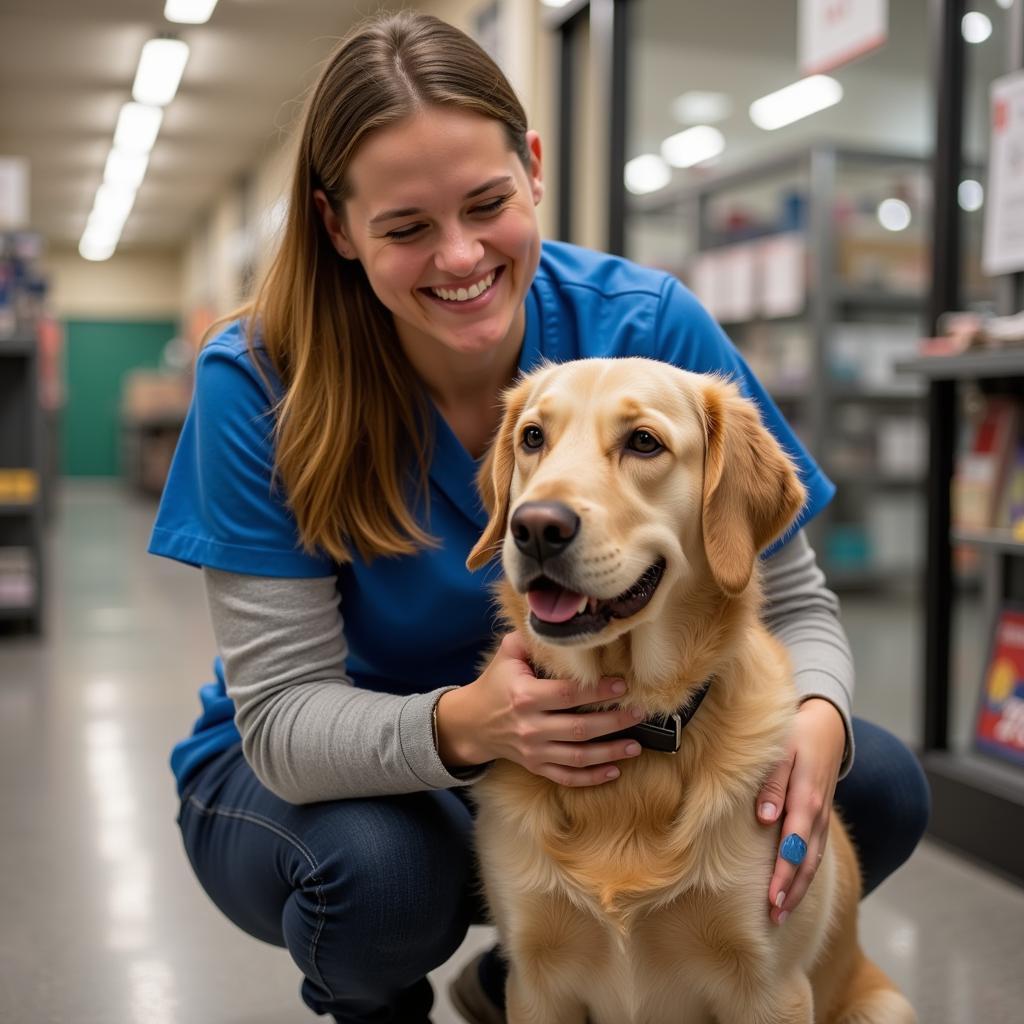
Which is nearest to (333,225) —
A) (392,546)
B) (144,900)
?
(392,546)

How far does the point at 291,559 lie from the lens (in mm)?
1426

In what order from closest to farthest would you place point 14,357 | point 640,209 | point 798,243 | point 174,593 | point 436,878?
point 436,878 → point 14,357 → point 798,243 → point 174,593 → point 640,209

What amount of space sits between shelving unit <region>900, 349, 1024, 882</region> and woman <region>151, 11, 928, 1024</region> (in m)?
0.95

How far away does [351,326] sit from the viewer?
1513mm

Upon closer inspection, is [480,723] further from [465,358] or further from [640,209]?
[640,209]

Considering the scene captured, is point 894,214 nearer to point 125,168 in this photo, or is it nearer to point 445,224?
point 445,224

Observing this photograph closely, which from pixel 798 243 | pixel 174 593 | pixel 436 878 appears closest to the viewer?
pixel 436 878

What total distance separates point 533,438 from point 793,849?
52 cm

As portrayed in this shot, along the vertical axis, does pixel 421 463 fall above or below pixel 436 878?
above

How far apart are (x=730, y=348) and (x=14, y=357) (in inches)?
168

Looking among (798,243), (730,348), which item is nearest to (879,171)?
(798,243)

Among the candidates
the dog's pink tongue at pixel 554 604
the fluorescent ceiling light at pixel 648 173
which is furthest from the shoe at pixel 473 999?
the fluorescent ceiling light at pixel 648 173

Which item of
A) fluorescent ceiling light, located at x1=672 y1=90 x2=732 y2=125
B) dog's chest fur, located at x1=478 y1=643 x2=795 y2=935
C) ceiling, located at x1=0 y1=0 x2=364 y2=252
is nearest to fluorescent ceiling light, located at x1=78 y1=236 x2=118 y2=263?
ceiling, located at x1=0 y1=0 x2=364 y2=252

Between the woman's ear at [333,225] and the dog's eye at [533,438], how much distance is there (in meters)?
0.37
